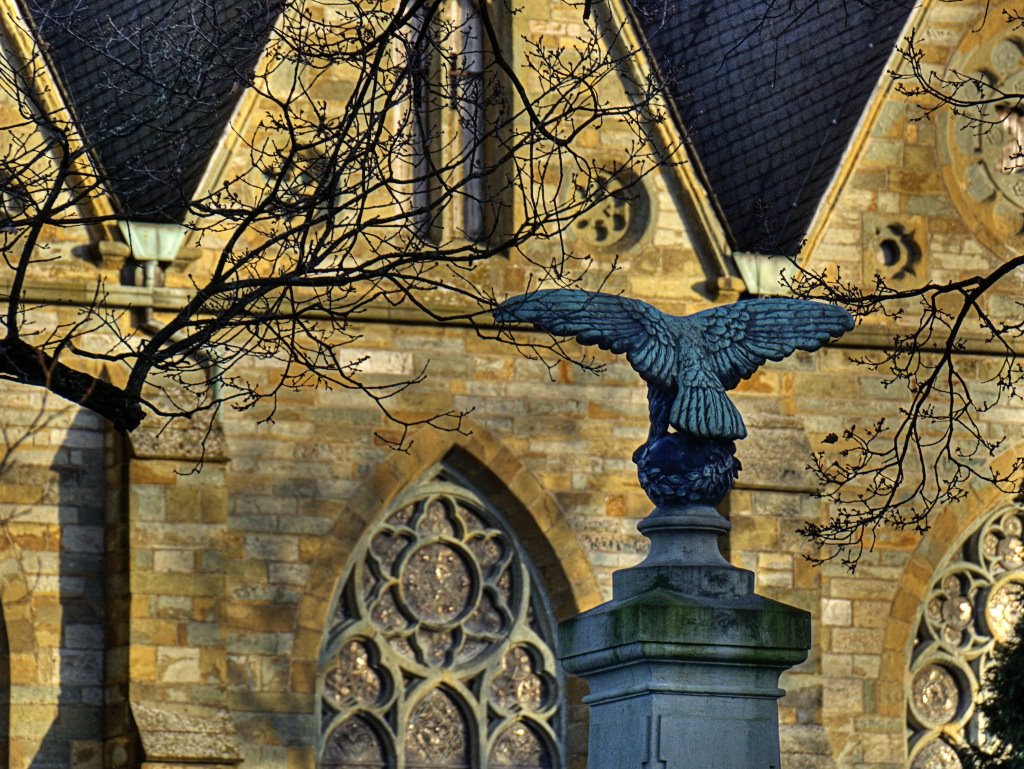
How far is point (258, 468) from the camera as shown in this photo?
54.9ft

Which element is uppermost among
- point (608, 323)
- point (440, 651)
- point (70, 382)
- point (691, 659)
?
point (608, 323)

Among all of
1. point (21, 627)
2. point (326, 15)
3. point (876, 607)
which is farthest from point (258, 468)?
point (876, 607)

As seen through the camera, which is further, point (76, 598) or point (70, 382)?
point (76, 598)

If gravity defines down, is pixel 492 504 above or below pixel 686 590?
above

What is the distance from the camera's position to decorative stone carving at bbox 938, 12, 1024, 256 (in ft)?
61.4

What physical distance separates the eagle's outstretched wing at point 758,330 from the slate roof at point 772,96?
8001 millimetres

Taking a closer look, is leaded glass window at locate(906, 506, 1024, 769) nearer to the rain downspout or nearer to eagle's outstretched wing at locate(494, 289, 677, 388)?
the rain downspout

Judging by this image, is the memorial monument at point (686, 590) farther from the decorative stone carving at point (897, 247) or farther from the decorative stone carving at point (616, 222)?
the decorative stone carving at point (897, 247)

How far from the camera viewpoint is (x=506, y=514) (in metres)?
17.4

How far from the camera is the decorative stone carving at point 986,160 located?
18.7 m

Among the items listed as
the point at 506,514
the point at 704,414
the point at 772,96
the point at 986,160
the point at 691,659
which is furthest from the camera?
the point at 772,96

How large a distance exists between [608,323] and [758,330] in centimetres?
65

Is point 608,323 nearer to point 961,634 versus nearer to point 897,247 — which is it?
point 897,247

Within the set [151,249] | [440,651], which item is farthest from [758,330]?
[440,651]
